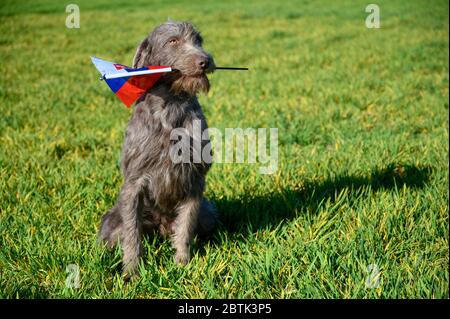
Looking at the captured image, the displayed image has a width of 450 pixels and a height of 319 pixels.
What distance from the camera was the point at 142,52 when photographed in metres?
3.29

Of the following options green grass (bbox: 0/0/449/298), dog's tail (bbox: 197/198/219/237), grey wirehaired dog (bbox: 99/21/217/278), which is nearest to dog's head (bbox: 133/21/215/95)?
grey wirehaired dog (bbox: 99/21/217/278)

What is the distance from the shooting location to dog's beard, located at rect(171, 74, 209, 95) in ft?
9.89

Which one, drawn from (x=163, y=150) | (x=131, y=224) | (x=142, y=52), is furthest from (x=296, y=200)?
(x=142, y=52)

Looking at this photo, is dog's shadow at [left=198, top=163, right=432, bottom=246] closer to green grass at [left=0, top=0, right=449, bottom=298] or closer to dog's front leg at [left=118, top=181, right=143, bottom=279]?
green grass at [left=0, top=0, right=449, bottom=298]

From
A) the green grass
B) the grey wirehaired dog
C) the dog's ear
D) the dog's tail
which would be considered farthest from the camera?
the dog's tail

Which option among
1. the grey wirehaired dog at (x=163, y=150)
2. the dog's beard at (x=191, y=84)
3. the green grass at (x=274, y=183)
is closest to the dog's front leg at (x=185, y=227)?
the grey wirehaired dog at (x=163, y=150)

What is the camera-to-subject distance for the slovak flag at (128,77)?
2.96 m

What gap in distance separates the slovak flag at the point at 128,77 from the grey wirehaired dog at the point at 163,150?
89 millimetres

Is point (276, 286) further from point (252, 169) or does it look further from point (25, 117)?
point (25, 117)

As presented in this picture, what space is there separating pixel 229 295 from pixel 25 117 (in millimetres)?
5433

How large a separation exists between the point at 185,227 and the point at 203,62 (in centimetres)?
122

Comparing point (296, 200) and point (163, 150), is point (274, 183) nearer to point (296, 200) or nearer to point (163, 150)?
point (296, 200)

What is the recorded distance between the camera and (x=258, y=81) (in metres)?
9.64
